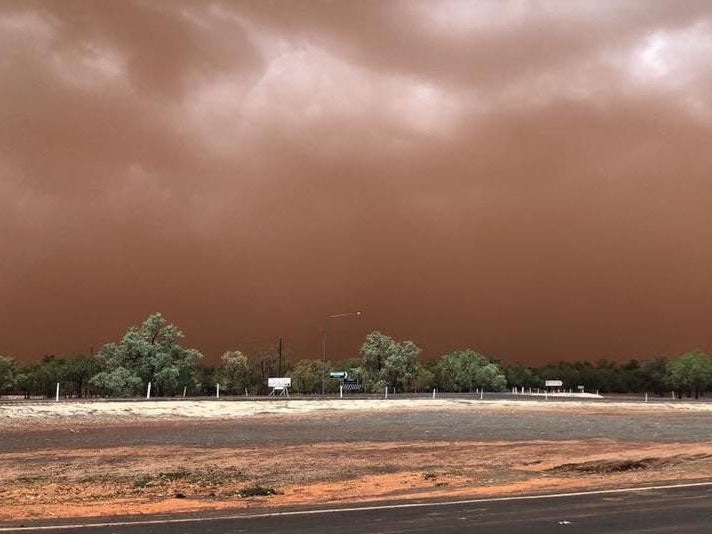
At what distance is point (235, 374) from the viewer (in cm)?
16488

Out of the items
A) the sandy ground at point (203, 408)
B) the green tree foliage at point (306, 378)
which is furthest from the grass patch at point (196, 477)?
the green tree foliage at point (306, 378)

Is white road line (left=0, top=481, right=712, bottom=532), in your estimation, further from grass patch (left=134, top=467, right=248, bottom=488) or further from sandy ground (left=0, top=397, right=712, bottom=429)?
sandy ground (left=0, top=397, right=712, bottom=429)

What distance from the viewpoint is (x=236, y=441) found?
1594 inches

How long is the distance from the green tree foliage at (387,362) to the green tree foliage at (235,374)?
2859cm

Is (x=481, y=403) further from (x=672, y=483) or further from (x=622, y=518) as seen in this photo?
(x=622, y=518)

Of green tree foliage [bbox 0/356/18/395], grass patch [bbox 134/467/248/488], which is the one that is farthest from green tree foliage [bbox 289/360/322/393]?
grass patch [bbox 134/467/248/488]

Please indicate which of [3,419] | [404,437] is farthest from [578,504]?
[3,419]

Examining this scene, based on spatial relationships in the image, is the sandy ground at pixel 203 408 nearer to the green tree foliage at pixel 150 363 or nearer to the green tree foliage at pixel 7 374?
the green tree foliage at pixel 150 363

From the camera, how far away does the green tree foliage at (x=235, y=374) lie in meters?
163

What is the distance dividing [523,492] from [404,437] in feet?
72.5

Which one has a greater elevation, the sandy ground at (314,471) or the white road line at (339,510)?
the white road line at (339,510)

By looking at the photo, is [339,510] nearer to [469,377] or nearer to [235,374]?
[235,374]

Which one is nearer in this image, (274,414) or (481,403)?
(274,414)

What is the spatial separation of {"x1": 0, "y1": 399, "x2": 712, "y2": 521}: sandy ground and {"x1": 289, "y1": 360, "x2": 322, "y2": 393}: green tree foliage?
129 m
